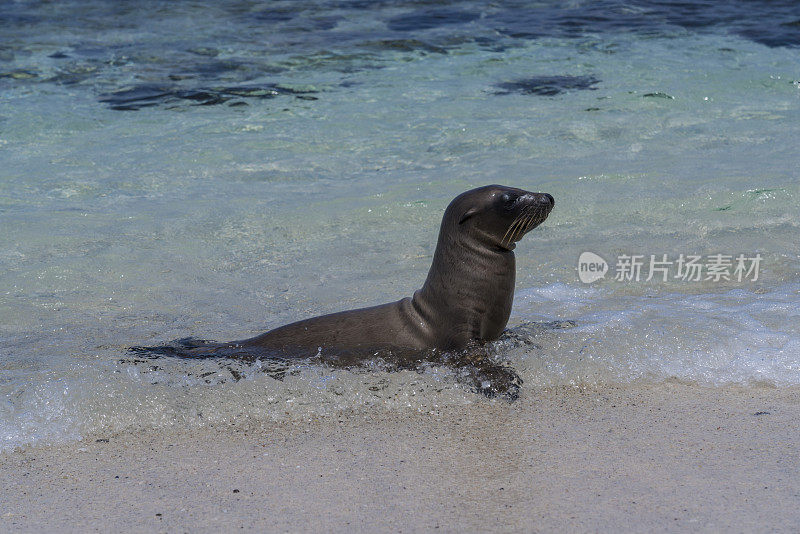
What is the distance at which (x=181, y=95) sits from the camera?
11367 millimetres

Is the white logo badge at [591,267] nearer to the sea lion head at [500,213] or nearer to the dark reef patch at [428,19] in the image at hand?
the sea lion head at [500,213]

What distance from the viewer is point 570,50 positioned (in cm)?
1338

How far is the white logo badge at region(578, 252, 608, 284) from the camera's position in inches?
246

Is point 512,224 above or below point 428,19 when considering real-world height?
above

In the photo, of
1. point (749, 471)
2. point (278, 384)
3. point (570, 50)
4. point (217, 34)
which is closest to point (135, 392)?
point (278, 384)

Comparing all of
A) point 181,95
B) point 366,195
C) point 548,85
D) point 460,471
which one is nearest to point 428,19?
point 548,85

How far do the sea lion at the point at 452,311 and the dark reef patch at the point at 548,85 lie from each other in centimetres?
658

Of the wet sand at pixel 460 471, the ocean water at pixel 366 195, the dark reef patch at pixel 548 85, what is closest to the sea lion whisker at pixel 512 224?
the ocean water at pixel 366 195

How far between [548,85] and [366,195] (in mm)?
4244

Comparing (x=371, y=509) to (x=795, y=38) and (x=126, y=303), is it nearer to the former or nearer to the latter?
(x=126, y=303)

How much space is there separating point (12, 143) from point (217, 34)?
599cm
